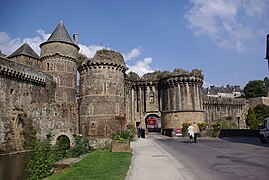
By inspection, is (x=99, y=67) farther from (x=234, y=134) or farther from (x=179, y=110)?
(x=234, y=134)

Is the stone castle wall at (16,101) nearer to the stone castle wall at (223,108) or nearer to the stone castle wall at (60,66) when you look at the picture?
the stone castle wall at (60,66)

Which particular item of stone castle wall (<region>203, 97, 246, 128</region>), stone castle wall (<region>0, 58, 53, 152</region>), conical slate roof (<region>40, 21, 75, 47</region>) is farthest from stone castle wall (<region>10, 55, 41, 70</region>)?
stone castle wall (<region>203, 97, 246, 128</region>)

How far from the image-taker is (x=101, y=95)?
28.1 m

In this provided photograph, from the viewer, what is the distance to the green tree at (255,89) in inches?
2675

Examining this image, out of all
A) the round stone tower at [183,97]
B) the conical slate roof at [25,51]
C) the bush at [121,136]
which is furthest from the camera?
the conical slate roof at [25,51]

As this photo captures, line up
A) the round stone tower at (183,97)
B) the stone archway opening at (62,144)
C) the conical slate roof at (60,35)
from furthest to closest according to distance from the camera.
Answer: the conical slate roof at (60,35) < the round stone tower at (183,97) < the stone archway opening at (62,144)

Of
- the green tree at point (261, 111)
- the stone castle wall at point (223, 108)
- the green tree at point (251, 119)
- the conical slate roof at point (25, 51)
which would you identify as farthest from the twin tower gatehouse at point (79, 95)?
the green tree at point (261, 111)

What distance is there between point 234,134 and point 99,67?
662 inches

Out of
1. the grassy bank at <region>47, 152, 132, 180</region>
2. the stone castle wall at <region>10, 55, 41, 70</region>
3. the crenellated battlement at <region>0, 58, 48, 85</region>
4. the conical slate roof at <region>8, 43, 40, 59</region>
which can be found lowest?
the grassy bank at <region>47, 152, 132, 180</region>

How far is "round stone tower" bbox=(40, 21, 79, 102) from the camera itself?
33781mm

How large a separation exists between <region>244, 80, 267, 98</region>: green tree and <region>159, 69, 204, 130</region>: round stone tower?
140 feet

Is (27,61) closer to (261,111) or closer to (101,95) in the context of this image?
(101,95)

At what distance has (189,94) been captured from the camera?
33312 mm

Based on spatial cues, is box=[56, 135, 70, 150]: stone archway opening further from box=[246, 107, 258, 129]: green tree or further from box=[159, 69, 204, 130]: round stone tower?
box=[246, 107, 258, 129]: green tree
